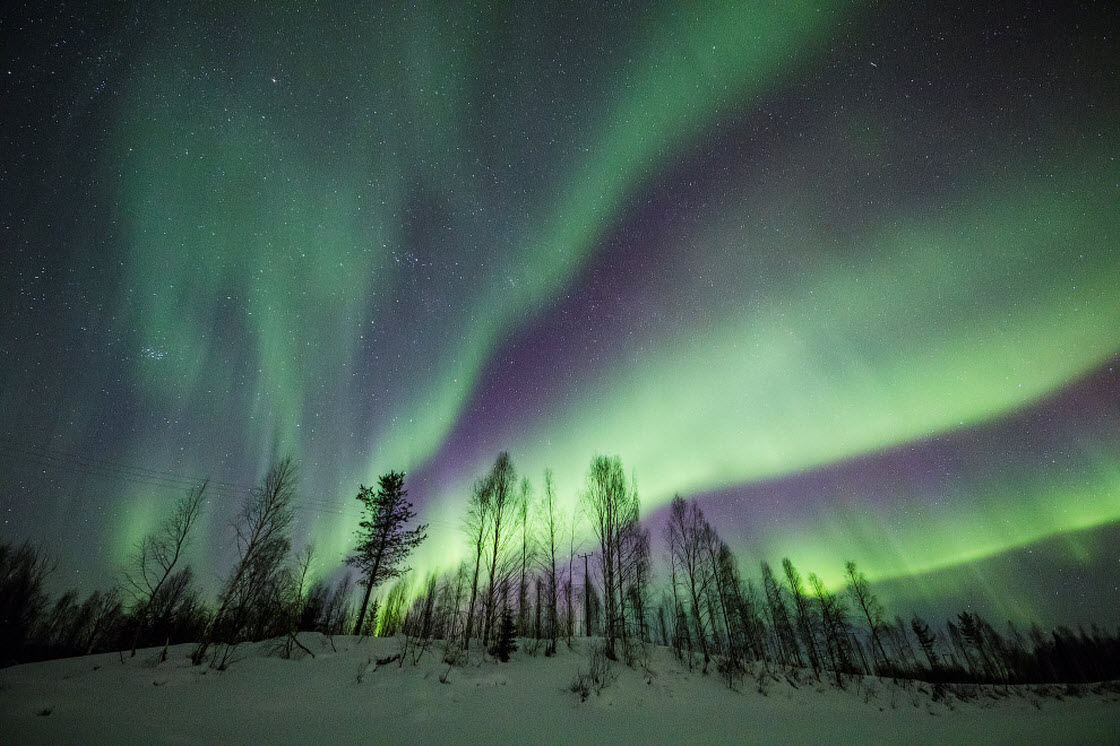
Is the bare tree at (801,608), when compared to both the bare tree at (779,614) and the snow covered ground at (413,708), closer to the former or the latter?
the bare tree at (779,614)

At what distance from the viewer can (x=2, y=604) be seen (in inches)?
1276

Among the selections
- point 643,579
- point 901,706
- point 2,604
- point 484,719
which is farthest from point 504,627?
point 2,604

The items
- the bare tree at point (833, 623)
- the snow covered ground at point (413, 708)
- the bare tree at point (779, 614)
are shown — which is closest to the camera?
the snow covered ground at point (413, 708)

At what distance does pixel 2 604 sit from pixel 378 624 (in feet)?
127

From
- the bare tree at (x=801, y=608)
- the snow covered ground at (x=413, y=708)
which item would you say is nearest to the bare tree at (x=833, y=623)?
the bare tree at (x=801, y=608)

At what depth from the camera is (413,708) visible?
1134 centimetres

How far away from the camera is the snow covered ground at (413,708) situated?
8.87 meters

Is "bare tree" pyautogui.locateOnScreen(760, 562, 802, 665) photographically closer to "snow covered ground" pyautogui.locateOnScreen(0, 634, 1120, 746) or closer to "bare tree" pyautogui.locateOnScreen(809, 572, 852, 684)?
"bare tree" pyautogui.locateOnScreen(809, 572, 852, 684)

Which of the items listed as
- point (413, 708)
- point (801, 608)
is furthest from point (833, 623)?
point (413, 708)

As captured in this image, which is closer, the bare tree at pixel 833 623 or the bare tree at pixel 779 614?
the bare tree at pixel 833 623

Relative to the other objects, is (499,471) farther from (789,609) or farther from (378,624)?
(378,624)

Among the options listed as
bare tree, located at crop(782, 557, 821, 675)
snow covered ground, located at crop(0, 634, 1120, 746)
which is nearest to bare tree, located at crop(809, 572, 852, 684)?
bare tree, located at crop(782, 557, 821, 675)

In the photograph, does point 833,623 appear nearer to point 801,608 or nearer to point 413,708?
point 801,608

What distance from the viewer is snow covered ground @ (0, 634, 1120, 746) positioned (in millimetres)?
8867
